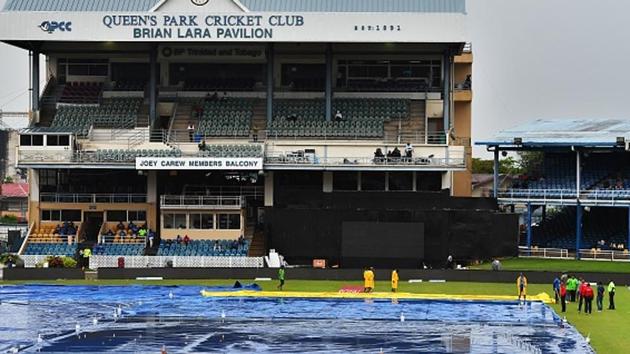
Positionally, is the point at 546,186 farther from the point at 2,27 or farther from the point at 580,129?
the point at 2,27

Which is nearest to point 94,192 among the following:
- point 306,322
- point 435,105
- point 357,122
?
point 357,122

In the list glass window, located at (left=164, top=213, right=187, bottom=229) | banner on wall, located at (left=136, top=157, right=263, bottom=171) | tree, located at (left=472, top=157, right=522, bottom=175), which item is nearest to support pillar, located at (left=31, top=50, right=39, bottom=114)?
banner on wall, located at (left=136, top=157, right=263, bottom=171)

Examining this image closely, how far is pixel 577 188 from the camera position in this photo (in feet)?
259

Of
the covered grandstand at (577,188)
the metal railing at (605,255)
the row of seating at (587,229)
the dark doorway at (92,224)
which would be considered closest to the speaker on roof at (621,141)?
the covered grandstand at (577,188)

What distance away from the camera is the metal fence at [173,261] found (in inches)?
2859

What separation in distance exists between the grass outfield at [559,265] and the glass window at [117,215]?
77.2 feet

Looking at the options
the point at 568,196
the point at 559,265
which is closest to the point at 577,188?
the point at 568,196

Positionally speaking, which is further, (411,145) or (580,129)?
(580,129)

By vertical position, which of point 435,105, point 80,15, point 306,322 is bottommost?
point 306,322

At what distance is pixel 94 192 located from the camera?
3255 inches

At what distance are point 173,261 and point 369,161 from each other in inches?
596

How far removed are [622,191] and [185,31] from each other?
97.6 feet

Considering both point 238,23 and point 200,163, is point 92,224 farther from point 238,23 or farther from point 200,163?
point 238,23

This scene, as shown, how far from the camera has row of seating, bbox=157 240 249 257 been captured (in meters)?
76.9
